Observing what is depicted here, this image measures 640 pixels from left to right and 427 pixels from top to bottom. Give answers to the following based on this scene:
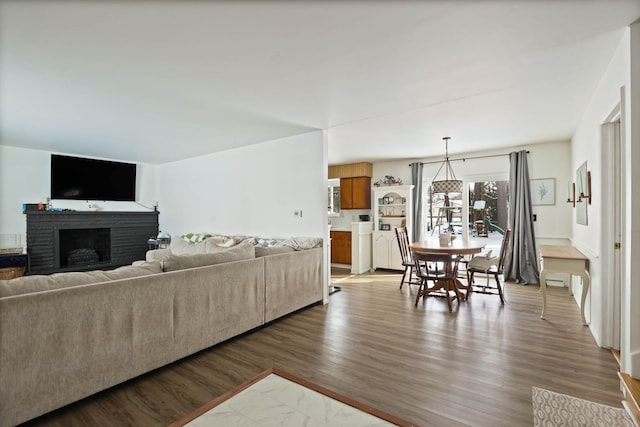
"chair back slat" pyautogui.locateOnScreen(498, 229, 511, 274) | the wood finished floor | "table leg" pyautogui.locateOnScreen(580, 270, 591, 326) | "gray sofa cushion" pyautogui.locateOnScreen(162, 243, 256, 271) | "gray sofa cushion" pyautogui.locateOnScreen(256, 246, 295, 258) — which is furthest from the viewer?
"chair back slat" pyautogui.locateOnScreen(498, 229, 511, 274)

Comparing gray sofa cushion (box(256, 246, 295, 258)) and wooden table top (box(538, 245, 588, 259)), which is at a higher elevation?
gray sofa cushion (box(256, 246, 295, 258))

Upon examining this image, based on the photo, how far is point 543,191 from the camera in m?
5.25

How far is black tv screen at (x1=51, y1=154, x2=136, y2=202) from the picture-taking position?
570 cm

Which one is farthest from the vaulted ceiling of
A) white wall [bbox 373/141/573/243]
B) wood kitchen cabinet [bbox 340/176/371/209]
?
wood kitchen cabinet [bbox 340/176/371/209]

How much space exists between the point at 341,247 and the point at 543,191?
13.3 feet

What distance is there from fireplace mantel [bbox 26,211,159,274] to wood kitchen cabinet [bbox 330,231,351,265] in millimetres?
4275

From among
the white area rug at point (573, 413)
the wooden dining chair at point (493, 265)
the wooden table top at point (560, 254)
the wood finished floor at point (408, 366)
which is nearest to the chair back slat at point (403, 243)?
the wooden dining chair at point (493, 265)

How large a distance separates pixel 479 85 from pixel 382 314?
271 centimetres

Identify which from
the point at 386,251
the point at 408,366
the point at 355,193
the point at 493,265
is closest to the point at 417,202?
the point at 386,251

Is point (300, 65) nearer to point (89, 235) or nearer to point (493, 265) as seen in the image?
point (493, 265)

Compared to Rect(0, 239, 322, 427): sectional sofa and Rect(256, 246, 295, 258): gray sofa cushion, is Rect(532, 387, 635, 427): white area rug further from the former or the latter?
Rect(256, 246, 295, 258): gray sofa cushion

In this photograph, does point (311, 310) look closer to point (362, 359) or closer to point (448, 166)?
point (362, 359)

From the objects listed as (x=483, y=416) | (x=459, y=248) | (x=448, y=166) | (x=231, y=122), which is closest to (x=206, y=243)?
(x=231, y=122)

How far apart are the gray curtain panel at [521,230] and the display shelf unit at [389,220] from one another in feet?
6.09
